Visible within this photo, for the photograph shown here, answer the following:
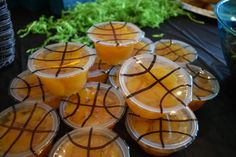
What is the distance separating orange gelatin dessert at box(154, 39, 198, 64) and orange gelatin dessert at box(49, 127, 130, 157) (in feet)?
1.10

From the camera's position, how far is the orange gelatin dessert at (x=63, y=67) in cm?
59

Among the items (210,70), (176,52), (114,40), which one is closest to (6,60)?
(114,40)

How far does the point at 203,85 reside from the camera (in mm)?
700

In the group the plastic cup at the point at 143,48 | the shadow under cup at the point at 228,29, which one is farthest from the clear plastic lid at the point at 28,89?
the shadow under cup at the point at 228,29

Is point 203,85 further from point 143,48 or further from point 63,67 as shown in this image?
point 63,67

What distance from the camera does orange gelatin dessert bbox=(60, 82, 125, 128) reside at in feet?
1.92

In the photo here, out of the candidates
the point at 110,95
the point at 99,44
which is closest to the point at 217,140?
the point at 110,95

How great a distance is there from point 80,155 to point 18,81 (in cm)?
29

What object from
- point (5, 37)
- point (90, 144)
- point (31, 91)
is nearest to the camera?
point (90, 144)

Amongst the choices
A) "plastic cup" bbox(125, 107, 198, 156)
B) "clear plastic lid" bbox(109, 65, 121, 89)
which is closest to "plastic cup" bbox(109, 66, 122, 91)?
"clear plastic lid" bbox(109, 65, 121, 89)

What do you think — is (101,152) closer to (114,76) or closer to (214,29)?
(114,76)

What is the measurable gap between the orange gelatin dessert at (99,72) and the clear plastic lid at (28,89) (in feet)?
0.39

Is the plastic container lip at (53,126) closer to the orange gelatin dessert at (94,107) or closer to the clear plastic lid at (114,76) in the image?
the orange gelatin dessert at (94,107)

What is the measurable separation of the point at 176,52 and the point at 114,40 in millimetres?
208
